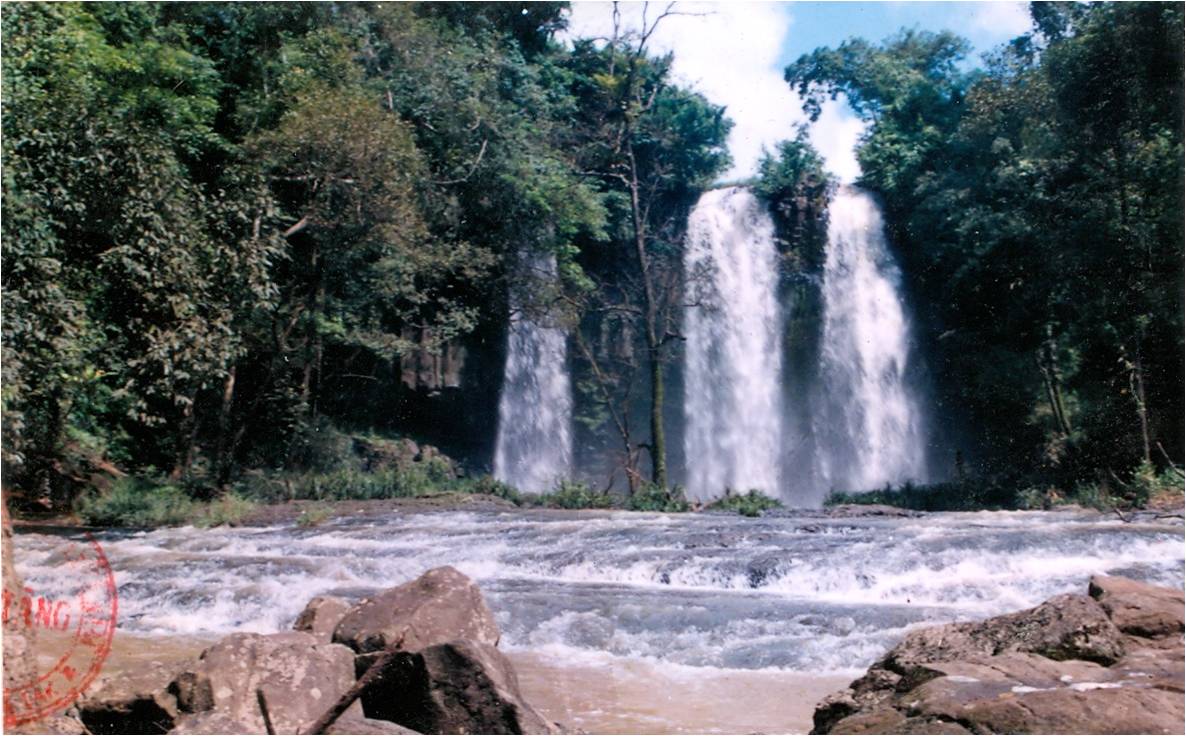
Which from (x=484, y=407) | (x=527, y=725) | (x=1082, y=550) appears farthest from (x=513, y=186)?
(x=527, y=725)

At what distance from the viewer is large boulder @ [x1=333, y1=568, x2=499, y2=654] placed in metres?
5.71

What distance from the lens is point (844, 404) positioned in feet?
84.1

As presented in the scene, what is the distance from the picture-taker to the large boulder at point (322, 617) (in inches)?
244

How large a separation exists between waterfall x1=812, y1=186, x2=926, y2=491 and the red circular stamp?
18.2 metres

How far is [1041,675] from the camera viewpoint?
4121mm

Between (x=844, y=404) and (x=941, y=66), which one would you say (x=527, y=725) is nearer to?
(x=844, y=404)

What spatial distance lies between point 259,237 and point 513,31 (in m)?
12.8

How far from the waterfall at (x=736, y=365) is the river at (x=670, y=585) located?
1263cm

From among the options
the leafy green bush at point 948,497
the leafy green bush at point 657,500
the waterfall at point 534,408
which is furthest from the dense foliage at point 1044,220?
the waterfall at point 534,408

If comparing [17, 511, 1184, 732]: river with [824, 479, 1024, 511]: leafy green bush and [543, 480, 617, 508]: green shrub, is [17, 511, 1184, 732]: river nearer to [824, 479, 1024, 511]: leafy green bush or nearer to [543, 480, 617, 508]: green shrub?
[543, 480, 617, 508]: green shrub

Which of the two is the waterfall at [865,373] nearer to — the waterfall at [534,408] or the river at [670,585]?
the waterfall at [534,408]

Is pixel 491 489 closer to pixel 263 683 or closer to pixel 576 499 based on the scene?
pixel 576 499

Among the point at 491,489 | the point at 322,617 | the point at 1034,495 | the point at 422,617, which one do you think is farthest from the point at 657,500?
the point at 422,617

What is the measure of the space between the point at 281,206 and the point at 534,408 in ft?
28.7
